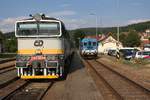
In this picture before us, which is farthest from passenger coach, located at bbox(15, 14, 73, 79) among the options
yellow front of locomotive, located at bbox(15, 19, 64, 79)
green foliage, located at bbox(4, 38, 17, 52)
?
green foliage, located at bbox(4, 38, 17, 52)

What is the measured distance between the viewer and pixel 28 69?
20.4 meters

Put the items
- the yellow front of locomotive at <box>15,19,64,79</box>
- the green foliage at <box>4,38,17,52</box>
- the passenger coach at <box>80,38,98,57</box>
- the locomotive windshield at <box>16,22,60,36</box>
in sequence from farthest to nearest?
1. the green foliage at <box>4,38,17,52</box>
2. the passenger coach at <box>80,38,98,57</box>
3. the locomotive windshield at <box>16,22,60,36</box>
4. the yellow front of locomotive at <box>15,19,64,79</box>

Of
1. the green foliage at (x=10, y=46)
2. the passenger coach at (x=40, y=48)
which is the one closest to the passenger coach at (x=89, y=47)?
the passenger coach at (x=40, y=48)

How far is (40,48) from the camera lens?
20.4m

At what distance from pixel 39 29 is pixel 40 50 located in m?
1.21

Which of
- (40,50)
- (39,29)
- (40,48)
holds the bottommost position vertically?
(40,50)

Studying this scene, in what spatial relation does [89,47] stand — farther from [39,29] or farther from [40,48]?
[40,48]

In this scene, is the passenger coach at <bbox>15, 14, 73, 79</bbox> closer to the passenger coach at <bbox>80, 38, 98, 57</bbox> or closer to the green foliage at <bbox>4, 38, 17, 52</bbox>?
the passenger coach at <bbox>80, 38, 98, 57</bbox>

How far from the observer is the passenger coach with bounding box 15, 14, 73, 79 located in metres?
20.1

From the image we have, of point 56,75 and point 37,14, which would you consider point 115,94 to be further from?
point 37,14

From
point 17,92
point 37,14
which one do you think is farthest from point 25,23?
point 17,92

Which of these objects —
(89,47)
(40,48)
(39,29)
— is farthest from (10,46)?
(40,48)

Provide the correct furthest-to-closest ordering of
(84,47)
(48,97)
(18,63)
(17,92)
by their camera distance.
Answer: (84,47)
(18,63)
(17,92)
(48,97)

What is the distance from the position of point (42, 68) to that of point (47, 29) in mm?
2176
